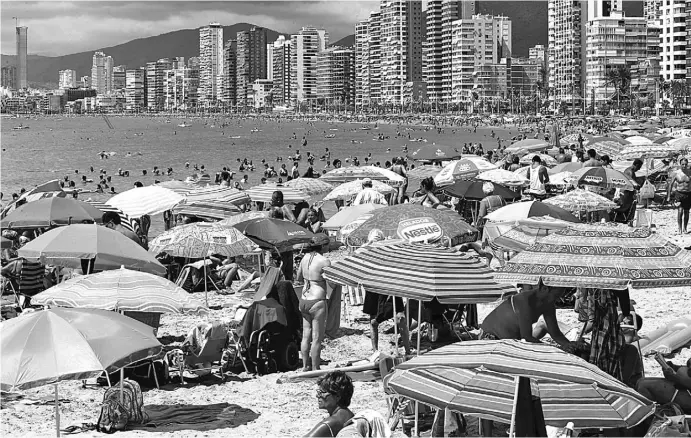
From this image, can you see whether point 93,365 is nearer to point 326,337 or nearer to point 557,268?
point 557,268

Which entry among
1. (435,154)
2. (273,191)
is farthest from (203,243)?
(435,154)

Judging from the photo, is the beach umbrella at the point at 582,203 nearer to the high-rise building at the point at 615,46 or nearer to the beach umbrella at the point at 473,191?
the beach umbrella at the point at 473,191

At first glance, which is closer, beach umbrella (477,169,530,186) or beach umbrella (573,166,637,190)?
beach umbrella (573,166,637,190)

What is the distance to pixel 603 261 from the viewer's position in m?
7.18

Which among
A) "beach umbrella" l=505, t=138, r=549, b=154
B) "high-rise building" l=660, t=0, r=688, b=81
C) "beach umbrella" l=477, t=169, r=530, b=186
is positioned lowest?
"beach umbrella" l=477, t=169, r=530, b=186

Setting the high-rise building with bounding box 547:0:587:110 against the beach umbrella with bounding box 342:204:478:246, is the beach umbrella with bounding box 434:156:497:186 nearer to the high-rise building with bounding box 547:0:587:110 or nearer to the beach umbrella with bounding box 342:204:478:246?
the beach umbrella with bounding box 342:204:478:246

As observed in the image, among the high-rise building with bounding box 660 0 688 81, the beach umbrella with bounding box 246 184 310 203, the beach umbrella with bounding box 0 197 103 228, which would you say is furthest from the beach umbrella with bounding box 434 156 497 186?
the high-rise building with bounding box 660 0 688 81

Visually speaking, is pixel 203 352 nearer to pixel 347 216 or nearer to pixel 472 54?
pixel 347 216

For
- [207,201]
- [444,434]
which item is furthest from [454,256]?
[207,201]

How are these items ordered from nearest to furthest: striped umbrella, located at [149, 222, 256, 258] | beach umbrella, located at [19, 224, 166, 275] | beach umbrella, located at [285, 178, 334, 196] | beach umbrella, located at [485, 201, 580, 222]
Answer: beach umbrella, located at [19, 224, 166, 275], beach umbrella, located at [485, 201, 580, 222], striped umbrella, located at [149, 222, 256, 258], beach umbrella, located at [285, 178, 334, 196]

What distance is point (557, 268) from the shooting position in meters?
7.23

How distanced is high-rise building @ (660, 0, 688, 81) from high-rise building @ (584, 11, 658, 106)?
14033 mm

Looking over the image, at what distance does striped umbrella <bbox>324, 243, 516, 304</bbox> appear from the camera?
7.73 metres

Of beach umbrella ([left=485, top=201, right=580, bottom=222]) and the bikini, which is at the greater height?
beach umbrella ([left=485, top=201, right=580, bottom=222])
